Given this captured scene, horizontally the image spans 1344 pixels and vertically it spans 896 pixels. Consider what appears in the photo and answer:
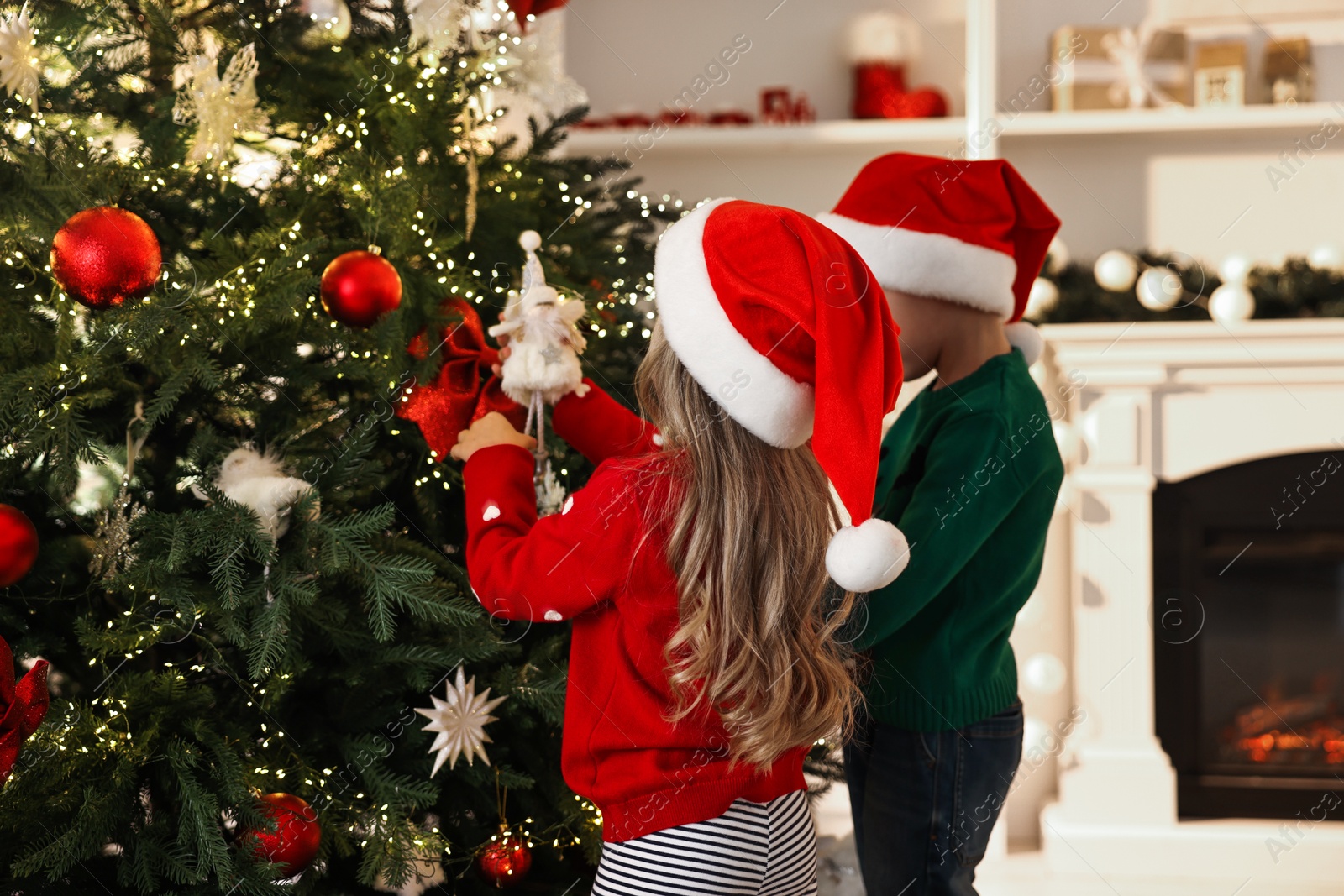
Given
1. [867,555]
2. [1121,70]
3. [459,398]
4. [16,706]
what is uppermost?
[1121,70]

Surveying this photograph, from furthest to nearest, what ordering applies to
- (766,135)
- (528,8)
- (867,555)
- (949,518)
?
1. (766,135)
2. (528,8)
3. (949,518)
4. (867,555)

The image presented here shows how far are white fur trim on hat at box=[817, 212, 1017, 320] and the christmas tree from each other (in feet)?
1.13

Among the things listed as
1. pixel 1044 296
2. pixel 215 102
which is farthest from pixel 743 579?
pixel 1044 296

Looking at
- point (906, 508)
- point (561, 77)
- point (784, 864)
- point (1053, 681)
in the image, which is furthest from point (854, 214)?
point (1053, 681)

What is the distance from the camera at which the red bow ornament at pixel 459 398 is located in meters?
1.06

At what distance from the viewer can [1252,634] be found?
2512mm

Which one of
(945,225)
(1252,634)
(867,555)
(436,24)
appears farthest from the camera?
(1252,634)

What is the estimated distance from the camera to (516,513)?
101cm

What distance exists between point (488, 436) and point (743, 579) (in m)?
0.28

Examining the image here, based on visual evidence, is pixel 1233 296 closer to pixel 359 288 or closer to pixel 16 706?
pixel 359 288

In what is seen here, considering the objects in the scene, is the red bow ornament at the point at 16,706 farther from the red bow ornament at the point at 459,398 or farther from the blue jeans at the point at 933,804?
the blue jeans at the point at 933,804

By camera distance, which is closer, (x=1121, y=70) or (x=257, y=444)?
(x=257, y=444)

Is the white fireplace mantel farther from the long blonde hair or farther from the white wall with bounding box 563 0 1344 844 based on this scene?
the long blonde hair

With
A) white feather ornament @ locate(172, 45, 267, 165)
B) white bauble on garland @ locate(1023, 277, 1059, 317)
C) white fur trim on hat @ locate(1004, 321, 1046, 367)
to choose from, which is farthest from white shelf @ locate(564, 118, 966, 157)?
white feather ornament @ locate(172, 45, 267, 165)
